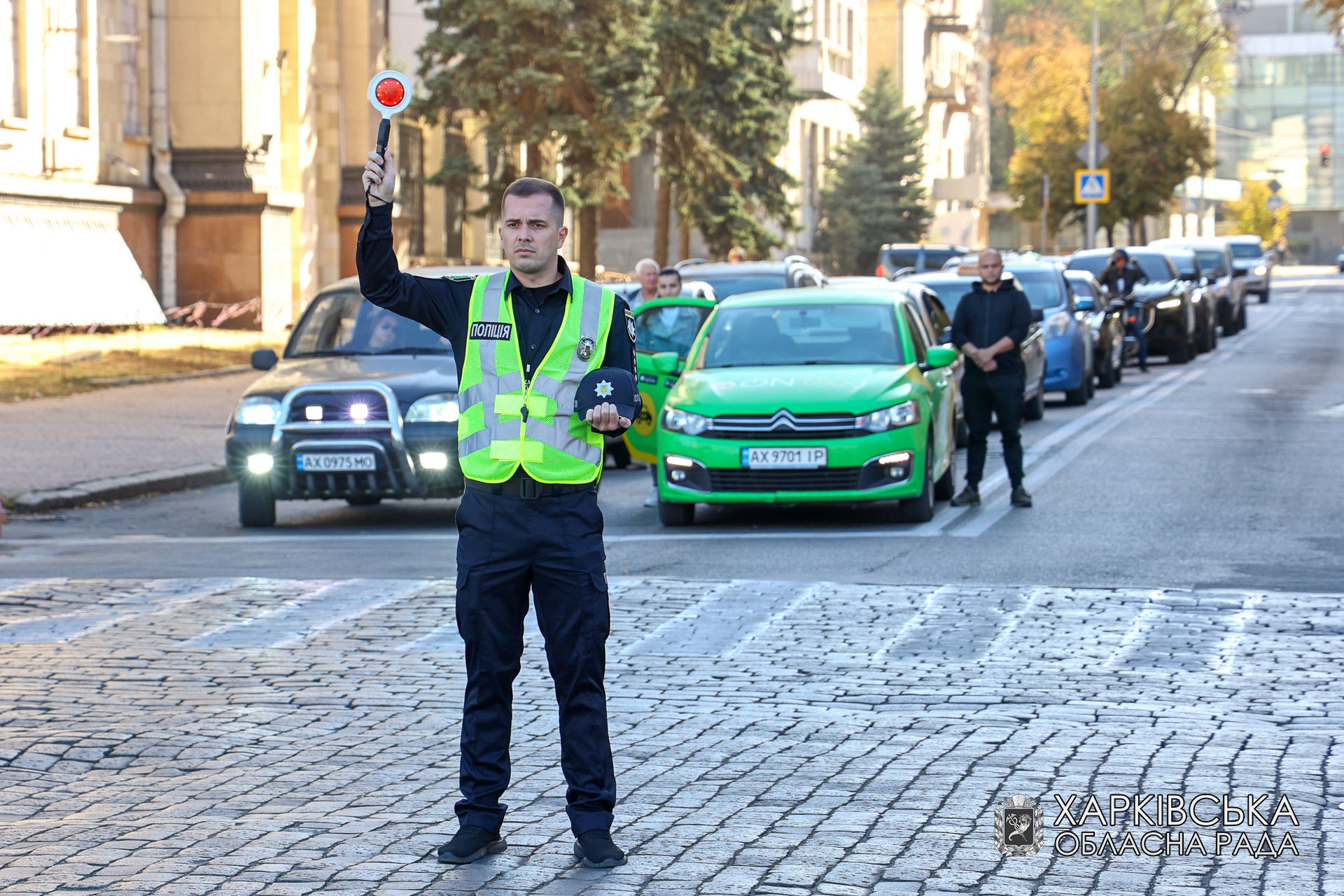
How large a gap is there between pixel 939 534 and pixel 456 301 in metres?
7.65

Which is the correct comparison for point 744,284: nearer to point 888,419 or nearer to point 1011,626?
point 888,419

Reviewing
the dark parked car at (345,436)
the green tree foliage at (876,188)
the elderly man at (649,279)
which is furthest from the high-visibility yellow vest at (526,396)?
the green tree foliage at (876,188)

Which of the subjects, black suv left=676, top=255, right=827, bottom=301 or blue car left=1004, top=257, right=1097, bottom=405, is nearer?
black suv left=676, top=255, right=827, bottom=301

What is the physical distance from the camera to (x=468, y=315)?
5312mm

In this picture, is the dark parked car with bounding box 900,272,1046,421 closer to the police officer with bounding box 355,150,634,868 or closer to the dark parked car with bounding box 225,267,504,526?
the dark parked car with bounding box 225,267,504,526

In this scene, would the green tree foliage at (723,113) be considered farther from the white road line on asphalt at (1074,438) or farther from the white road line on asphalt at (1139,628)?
the white road line on asphalt at (1139,628)

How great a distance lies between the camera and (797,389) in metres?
13.1

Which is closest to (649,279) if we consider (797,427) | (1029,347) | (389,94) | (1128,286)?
(797,427)

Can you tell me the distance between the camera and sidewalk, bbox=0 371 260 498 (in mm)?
16562

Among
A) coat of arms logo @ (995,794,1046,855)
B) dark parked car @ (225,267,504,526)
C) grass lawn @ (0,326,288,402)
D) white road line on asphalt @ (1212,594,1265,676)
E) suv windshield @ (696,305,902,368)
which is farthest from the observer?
grass lawn @ (0,326,288,402)

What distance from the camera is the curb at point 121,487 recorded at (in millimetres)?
14766

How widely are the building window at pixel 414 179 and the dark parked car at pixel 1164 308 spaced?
18.9 meters

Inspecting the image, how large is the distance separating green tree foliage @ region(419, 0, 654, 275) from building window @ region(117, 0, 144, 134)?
216 inches

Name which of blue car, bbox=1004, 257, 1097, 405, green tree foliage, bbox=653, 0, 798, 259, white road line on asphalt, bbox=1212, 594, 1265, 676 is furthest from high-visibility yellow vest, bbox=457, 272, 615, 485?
green tree foliage, bbox=653, 0, 798, 259
